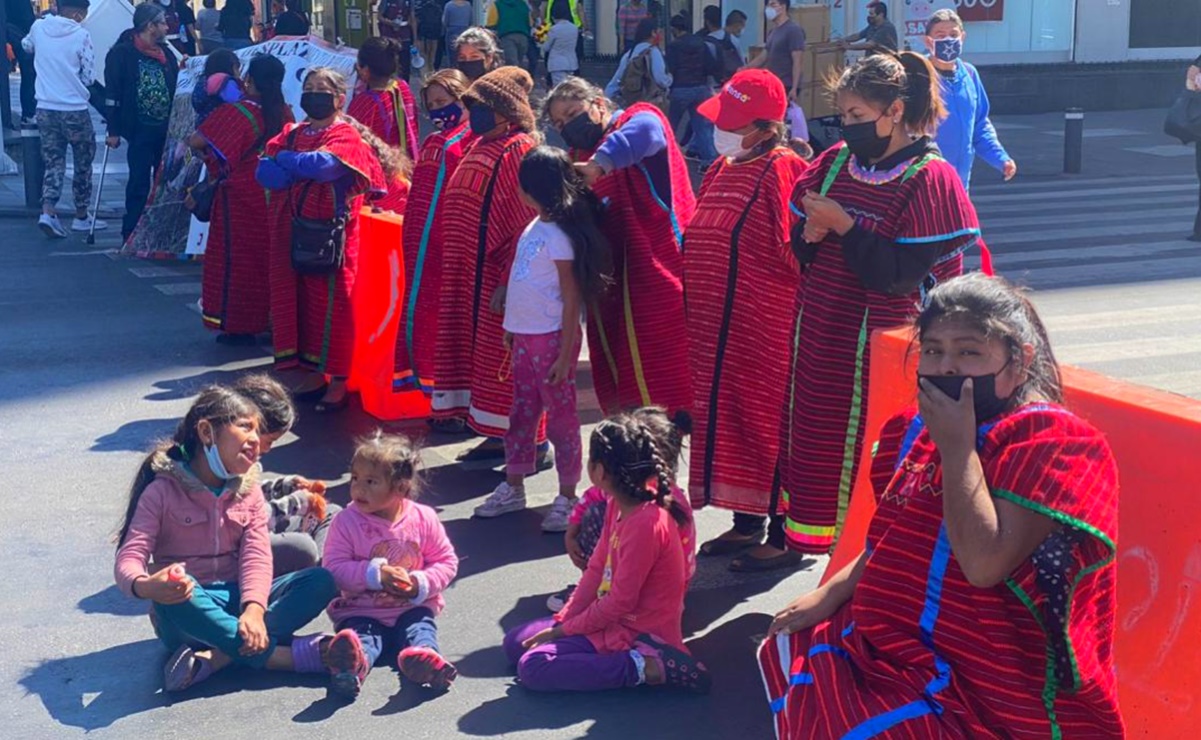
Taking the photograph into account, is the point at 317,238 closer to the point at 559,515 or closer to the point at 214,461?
the point at 559,515

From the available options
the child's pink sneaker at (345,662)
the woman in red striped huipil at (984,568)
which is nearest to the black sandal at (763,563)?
the child's pink sneaker at (345,662)

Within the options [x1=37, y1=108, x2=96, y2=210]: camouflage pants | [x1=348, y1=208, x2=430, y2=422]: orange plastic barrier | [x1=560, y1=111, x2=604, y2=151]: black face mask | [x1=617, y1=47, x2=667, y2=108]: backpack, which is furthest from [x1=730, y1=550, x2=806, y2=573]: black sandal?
[x1=617, y1=47, x2=667, y2=108]: backpack

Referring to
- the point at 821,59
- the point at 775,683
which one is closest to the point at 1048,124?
the point at 821,59

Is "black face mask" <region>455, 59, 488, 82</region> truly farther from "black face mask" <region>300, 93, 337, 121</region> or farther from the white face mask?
the white face mask

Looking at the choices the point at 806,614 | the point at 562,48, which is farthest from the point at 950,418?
the point at 562,48

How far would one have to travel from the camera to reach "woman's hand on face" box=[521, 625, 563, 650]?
4711 mm

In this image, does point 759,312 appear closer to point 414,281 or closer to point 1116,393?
point 1116,393

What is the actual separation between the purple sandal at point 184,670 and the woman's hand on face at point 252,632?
0.13m

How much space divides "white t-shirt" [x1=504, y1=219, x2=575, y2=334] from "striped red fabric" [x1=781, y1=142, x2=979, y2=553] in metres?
1.15

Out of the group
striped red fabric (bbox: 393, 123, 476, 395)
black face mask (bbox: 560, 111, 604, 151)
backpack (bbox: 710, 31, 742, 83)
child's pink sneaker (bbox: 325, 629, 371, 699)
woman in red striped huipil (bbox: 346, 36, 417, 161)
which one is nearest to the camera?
child's pink sneaker (bbox: 325, 629, 371, 699)

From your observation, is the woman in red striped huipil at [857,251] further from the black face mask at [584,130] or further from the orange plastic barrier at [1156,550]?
the black face mask at [584,130]

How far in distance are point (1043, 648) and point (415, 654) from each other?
2.22 m

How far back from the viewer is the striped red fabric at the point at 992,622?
292cm

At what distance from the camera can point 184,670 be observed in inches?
184
